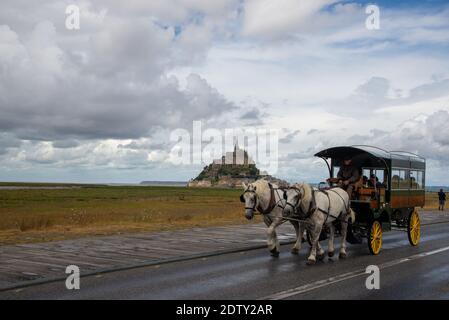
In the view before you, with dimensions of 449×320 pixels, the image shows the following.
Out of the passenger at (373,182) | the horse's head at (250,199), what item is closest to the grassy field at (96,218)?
the horse's head at (250,199)

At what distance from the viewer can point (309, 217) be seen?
1273 cm

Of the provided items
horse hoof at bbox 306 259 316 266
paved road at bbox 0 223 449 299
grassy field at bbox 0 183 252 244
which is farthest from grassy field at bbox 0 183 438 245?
horse hoof at bbox 306 259 316 266

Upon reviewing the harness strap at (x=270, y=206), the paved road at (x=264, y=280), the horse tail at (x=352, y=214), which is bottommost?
the paved road at (x=264, y=280)

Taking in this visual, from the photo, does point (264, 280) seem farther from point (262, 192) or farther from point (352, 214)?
point (352, 214)

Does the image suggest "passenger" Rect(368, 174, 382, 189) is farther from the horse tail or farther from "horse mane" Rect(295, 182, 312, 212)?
"horse mane" Rect(295, 182, 312, 212)

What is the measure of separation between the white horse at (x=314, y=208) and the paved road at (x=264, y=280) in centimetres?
63

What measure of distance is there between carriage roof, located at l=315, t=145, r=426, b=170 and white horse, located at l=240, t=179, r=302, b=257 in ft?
Answer: 9.61

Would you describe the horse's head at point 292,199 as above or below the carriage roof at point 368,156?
below

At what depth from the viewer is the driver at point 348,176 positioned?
15242 millimetres

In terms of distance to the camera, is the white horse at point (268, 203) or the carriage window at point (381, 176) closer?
the white horse at point (268, 203)

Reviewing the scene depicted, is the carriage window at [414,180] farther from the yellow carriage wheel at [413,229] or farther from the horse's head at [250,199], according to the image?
the horse's head at [250,199]

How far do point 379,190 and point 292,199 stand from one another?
4.01 meters
